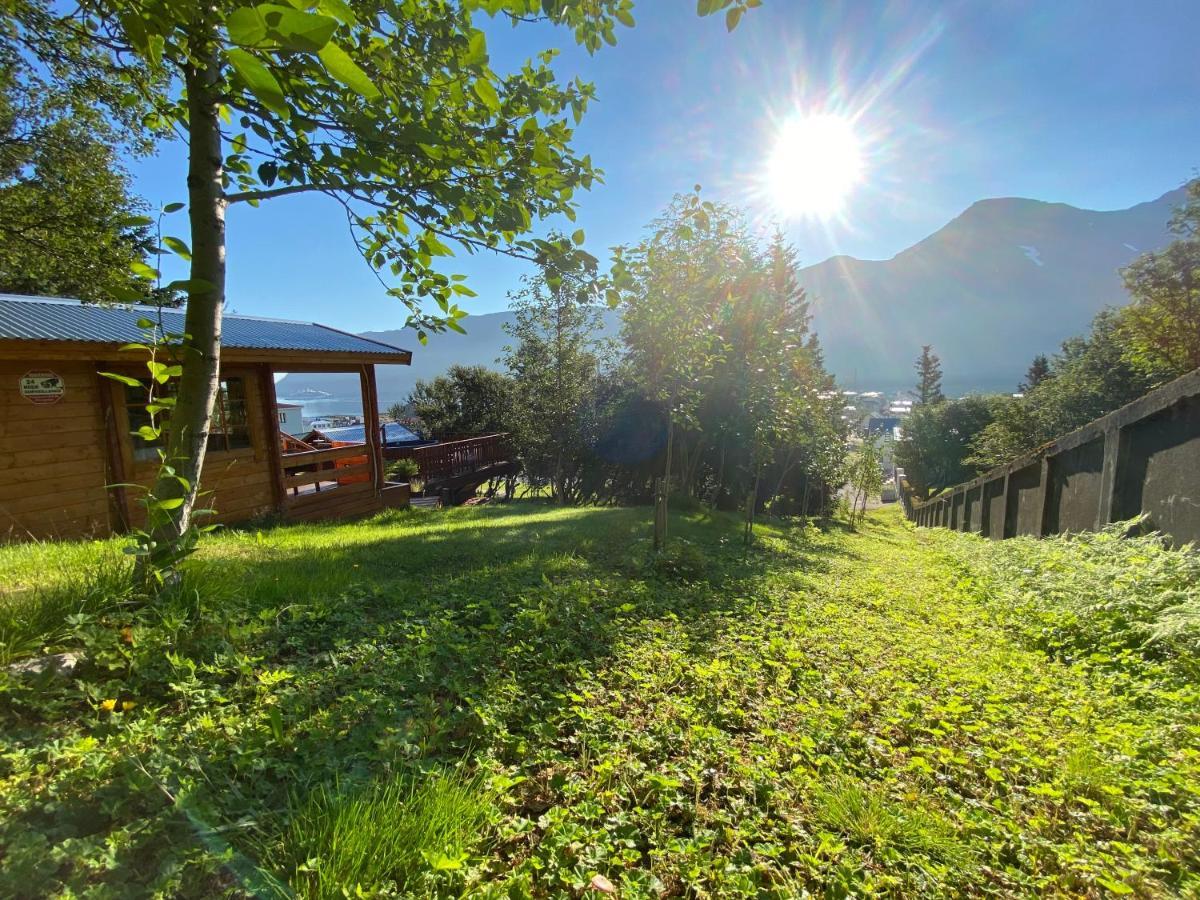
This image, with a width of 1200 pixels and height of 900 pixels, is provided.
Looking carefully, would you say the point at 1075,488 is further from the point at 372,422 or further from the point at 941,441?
the point at 941,441

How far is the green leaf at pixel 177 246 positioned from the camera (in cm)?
199

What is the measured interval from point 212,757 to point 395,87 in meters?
2.85

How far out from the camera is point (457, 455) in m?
17.4

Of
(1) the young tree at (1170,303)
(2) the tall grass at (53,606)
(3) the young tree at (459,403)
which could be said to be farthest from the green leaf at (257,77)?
(1) the young tree at (1170,303)

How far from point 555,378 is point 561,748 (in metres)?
13.9

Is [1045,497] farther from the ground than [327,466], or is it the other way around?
[1045,497]

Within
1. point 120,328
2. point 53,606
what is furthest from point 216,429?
point 53,606

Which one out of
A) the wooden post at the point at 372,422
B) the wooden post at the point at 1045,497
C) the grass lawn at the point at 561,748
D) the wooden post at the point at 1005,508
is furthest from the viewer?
the wooden post at the point at 372,422

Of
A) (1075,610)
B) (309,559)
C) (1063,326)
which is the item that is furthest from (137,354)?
(1063,326)

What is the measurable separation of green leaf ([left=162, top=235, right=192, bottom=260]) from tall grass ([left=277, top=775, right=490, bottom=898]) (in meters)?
2.14

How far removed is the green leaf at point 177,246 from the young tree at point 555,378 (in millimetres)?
13002

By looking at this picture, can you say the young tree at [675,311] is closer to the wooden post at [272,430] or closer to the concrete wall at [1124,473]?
the concrete wall at [1124,473]

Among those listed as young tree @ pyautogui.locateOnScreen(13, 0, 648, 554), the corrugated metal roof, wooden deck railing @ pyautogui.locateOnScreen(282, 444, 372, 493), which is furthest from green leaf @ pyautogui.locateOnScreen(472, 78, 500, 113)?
wooden deck railing @ pyautogui.locateOnScreen(282, 444, 372, 493)

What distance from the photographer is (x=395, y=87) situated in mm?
2316
